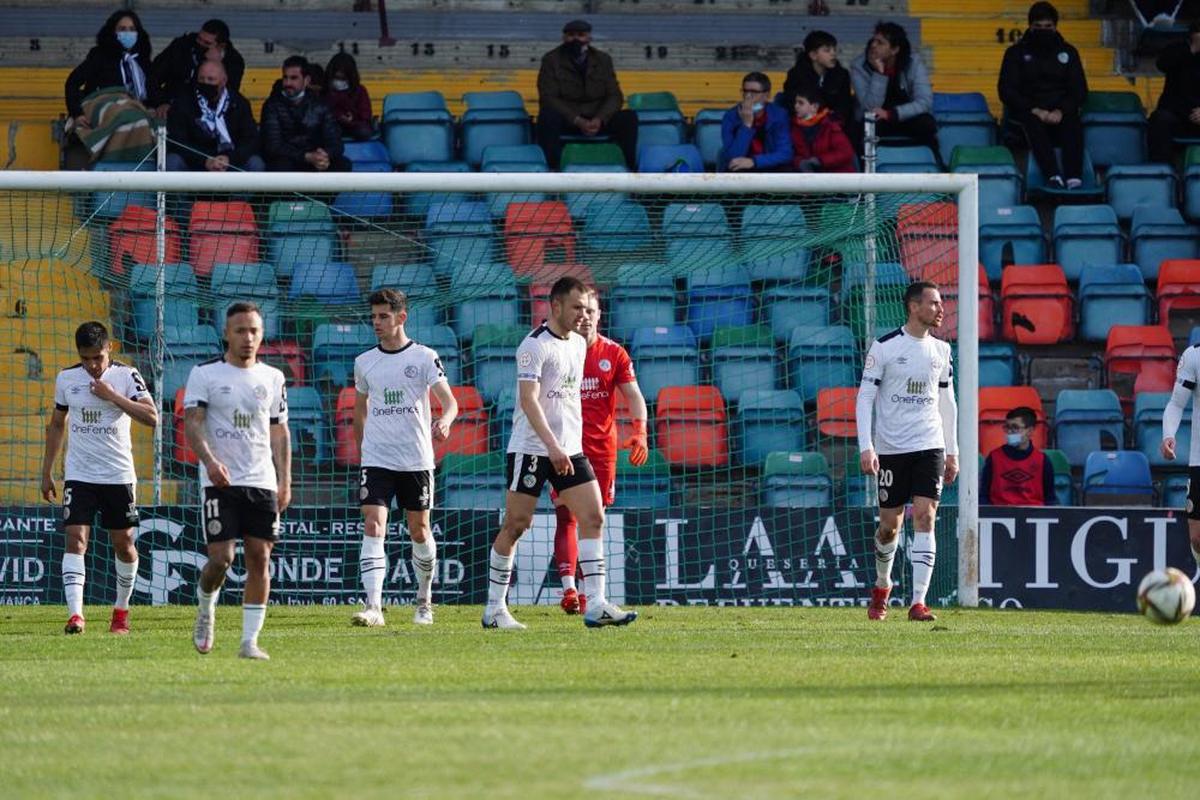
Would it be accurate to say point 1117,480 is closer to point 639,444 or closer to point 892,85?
point 892,85

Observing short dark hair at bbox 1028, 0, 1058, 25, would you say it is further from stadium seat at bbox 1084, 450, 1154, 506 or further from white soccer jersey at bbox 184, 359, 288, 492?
white soccer jersey at bbox 184, 359, 288, 492

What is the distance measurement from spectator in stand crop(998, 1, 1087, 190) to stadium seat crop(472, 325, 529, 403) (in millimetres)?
6240

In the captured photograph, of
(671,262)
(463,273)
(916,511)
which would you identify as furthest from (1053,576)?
(463,273)

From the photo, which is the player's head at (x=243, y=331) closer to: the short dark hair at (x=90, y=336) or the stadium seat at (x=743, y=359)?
the short dark hair at (x=90, y=336)

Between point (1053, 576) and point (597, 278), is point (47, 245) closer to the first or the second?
point (597, 278)

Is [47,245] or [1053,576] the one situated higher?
[47,245]

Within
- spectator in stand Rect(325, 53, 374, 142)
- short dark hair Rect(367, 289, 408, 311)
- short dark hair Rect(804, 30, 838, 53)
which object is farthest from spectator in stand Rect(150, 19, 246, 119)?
short dark hair Rect(367, 289, 408, 311)

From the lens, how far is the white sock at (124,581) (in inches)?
497

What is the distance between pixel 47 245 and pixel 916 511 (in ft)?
24.8

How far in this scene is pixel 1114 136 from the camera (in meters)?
20.7

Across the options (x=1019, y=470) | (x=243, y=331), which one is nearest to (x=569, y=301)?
(x=243, y=331)

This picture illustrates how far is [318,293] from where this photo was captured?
16297 millimetres

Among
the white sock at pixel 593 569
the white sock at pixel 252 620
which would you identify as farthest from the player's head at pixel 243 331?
the white sock at pixel 593 569

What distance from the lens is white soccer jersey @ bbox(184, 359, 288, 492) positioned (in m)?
10.0
